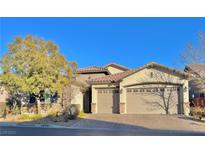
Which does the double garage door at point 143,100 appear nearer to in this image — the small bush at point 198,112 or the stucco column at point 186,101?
the stucco column at point 186,101

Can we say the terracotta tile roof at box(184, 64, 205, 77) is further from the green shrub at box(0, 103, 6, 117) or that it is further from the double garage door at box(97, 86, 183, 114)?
the green shrub at box(0, 103, 6, 117)

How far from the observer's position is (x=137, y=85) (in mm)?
23406

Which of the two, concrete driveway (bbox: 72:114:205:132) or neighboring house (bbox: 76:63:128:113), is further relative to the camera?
neighboring house (bbox: 76:63:128:113)

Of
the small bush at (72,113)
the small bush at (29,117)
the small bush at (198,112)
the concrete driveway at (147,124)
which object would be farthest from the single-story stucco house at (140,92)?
the concrete driveway at (147,124)

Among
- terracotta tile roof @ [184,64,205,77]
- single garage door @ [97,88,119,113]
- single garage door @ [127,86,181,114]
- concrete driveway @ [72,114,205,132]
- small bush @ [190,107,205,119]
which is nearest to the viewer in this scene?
concrete driveway @ [72,114,205,132]

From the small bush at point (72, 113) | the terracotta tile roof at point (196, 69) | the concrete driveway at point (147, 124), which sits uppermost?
the terracotta tile roof at point (196, 69)

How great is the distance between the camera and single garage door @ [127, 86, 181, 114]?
22.3 meters

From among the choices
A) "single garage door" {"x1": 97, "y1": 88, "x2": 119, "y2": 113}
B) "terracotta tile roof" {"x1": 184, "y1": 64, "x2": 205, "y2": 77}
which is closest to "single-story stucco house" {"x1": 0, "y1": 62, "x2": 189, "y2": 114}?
"single garage door" {"x1": 97, "y1": 88, "x2": 119, "y2": 113}

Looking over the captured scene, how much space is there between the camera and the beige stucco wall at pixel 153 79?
21.9m

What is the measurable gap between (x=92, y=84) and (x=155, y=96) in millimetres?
6581

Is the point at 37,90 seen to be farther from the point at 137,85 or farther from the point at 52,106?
the point at 137,85

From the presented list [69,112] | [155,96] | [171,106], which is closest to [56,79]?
[69,112]

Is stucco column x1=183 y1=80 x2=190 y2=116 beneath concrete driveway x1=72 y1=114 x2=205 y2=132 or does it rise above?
above
